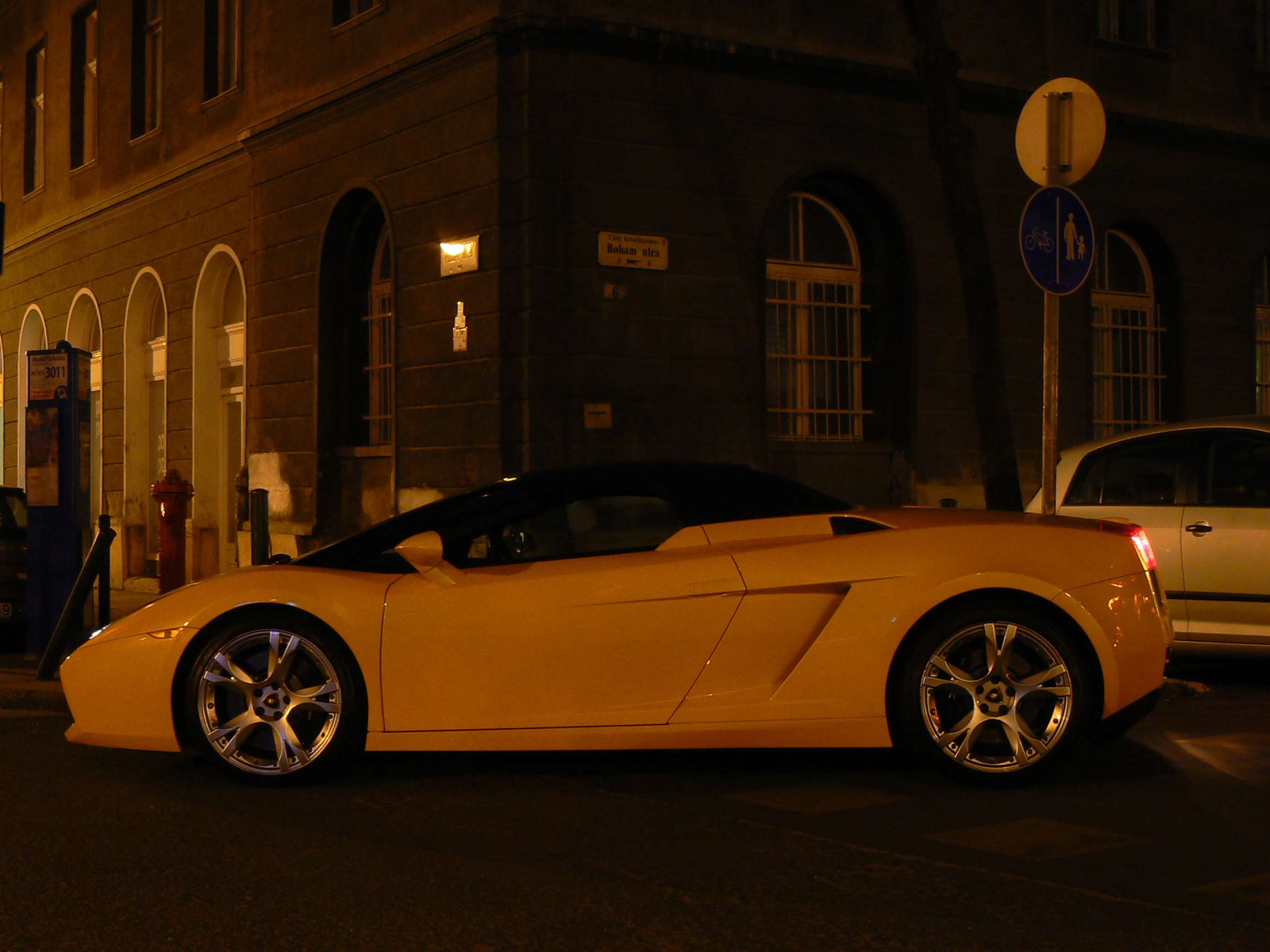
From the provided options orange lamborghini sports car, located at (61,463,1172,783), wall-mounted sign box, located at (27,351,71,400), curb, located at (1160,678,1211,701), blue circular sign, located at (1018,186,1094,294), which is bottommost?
curb, located at (1160,678,1211,701)

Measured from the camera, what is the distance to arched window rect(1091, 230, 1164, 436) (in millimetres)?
16734

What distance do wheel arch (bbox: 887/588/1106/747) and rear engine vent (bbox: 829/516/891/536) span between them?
1.31 feet

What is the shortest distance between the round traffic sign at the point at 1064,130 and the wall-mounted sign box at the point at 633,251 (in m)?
4.47

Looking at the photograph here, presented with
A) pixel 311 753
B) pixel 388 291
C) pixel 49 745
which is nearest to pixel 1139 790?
pixel 311 753

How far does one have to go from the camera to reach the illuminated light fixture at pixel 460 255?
1310cm

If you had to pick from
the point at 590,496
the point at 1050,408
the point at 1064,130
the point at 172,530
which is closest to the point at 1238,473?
the point at 1050,408

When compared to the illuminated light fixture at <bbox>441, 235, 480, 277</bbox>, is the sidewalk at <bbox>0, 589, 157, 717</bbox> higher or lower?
lower

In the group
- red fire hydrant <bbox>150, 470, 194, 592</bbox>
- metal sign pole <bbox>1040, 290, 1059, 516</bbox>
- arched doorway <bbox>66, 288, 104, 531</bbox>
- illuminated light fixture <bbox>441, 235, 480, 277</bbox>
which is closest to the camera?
metal sign pole <bbox>1040, 290, 1059, 516</bbox>

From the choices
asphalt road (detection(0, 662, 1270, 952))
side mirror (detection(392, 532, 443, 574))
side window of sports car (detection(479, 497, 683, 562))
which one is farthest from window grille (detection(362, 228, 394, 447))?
side mirror (detection(392, 532, 443, 574))

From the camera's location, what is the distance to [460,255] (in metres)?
13.3

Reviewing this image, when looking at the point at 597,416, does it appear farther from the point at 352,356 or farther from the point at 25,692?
the point at 25,692

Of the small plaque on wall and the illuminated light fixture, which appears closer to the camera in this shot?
the small plaque on wall

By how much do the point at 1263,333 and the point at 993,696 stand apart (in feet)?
45.2

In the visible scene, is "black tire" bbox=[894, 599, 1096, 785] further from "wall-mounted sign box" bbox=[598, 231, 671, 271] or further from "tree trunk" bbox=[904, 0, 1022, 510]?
"wall-mounted sign box" bbox=[598, 231, 671, 271]
